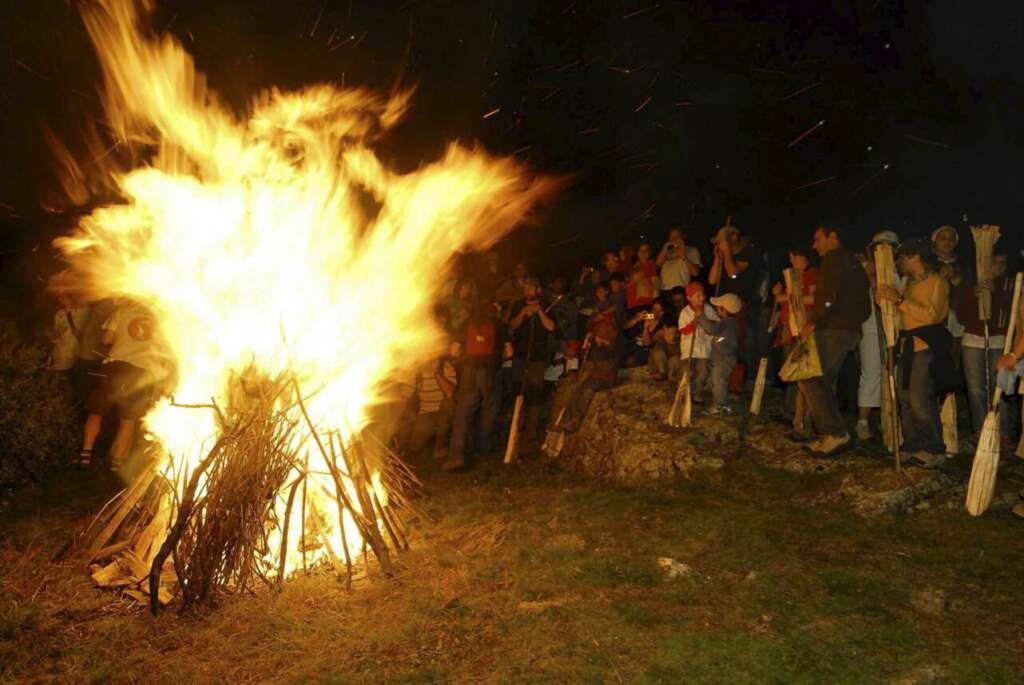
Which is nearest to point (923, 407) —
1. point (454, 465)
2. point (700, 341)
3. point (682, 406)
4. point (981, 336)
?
point (981, 336)

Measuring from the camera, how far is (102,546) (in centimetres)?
627

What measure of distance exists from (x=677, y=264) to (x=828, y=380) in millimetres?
3780

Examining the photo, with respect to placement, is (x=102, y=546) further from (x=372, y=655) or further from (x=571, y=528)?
(x=571, y=528)

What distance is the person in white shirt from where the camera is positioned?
11.3 m

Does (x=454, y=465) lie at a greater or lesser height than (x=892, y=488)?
greater

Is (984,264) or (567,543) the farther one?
(984,264)

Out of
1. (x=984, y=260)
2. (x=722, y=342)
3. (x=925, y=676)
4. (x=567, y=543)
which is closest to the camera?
(x=925, y=676)

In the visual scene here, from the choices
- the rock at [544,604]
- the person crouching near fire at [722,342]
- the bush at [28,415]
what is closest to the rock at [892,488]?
the person crouching near fire at [722,342]

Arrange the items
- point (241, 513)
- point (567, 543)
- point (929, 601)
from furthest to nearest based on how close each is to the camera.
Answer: point (567, 543)
point (241, 513)
point (929, 601)

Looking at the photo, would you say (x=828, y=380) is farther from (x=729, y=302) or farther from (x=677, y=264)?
(x=677, y=264)

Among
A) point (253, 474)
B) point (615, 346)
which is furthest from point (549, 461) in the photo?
point (253, 474)

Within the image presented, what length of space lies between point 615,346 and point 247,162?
6.06 m

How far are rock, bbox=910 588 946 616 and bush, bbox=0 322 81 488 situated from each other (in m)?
9.32

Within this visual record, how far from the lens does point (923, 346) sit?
302 inches
